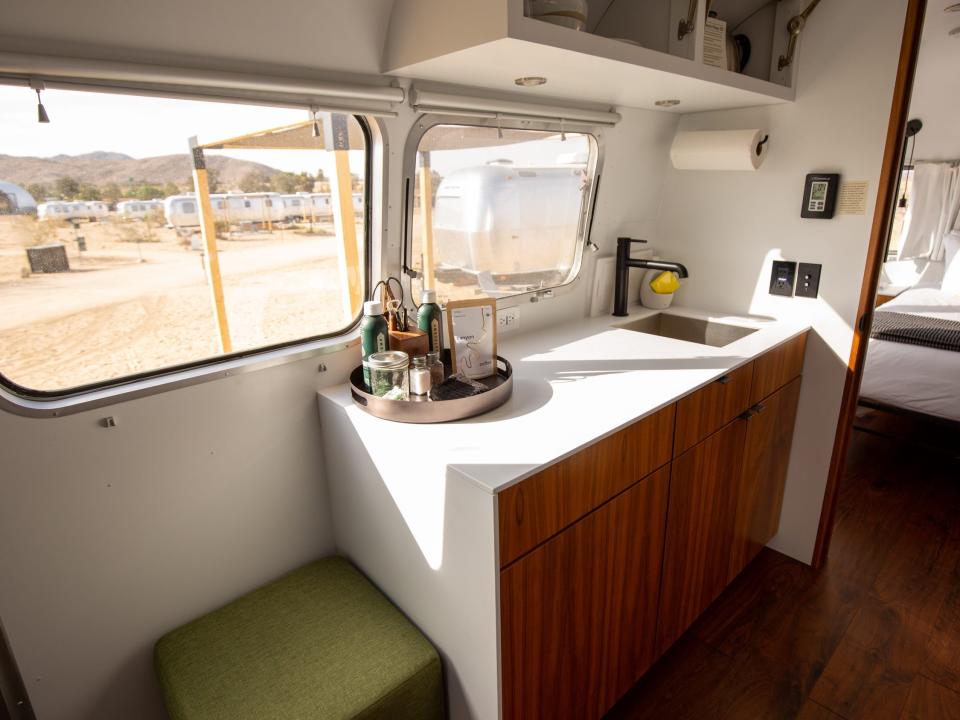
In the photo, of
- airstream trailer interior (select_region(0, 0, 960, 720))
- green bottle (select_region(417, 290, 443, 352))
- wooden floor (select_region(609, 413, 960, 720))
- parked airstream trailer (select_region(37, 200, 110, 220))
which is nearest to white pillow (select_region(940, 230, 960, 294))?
wooden floor (select_region(609, 413, 960, 720))

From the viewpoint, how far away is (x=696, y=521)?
175 cm

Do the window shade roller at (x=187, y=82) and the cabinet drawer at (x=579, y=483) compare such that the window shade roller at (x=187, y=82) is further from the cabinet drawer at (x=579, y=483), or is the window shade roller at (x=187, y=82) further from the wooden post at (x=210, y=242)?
the cabinet drawer at (x=579, y=483)

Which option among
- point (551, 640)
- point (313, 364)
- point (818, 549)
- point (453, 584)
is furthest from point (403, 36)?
point (818, 549)

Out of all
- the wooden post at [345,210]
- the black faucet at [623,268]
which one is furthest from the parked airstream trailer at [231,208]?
the black faucet at [623,268]

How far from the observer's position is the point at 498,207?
2.10 meters

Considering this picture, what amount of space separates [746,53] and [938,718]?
7.49 feet

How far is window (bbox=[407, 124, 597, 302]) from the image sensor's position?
5.50ft

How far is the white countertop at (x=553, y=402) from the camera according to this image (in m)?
1.18

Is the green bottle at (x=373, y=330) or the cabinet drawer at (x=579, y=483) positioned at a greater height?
the green bottle at (x=373, y=330)

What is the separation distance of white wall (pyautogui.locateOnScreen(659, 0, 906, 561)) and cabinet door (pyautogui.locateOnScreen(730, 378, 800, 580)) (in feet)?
0.30

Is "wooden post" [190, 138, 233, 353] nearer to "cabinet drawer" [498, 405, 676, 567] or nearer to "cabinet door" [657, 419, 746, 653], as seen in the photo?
"cabinet drawer" [498, 405, 676, 567]

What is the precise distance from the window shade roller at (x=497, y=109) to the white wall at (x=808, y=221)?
61cm

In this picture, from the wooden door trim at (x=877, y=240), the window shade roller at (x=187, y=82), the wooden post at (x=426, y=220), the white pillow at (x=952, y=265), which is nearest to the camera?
the window shade roller at (x=187, y=82)

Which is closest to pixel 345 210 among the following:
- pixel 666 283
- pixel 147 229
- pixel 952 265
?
pixel 147 229
